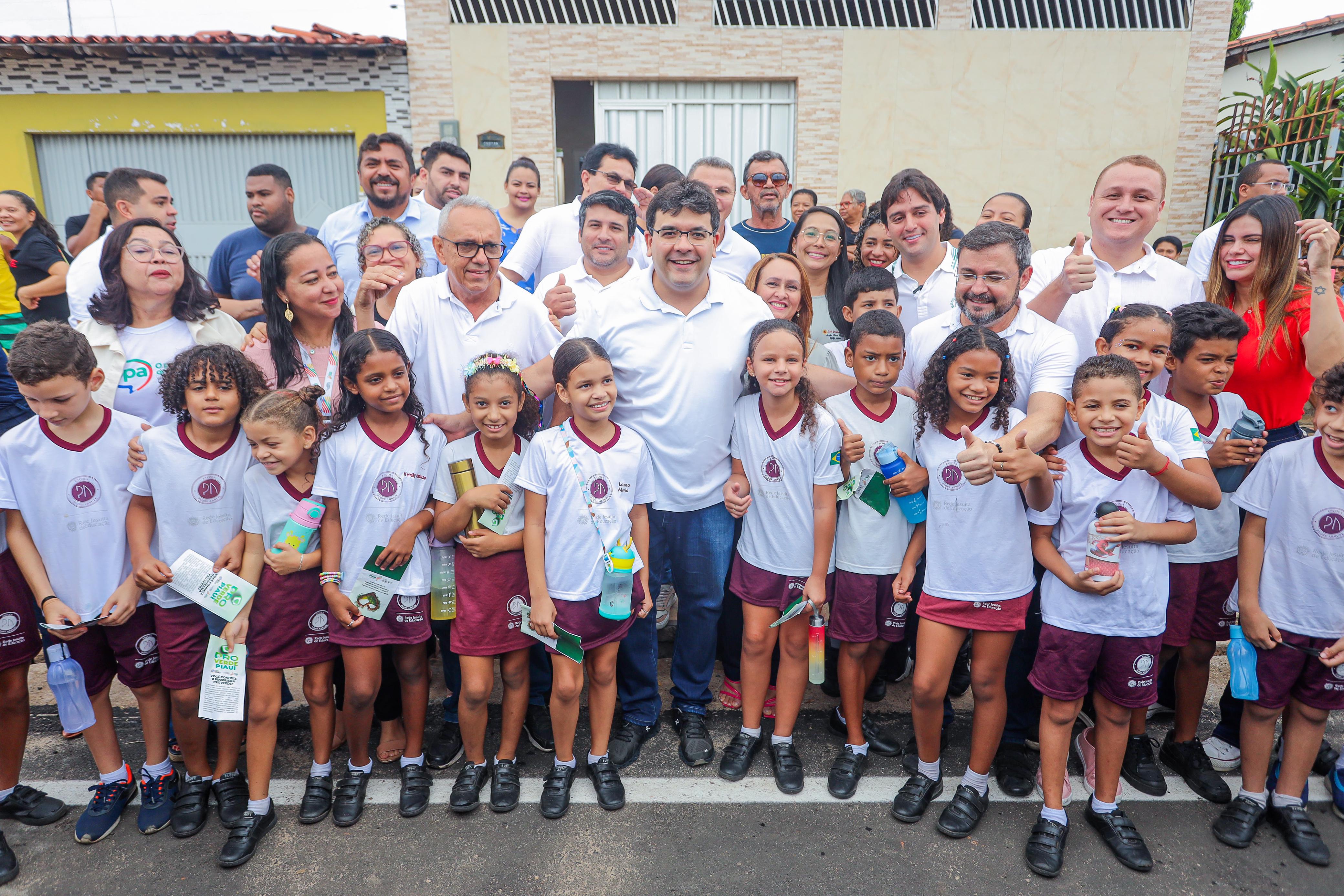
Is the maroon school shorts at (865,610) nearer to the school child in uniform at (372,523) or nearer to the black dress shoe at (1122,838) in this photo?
the black dress shoe at (1122,838)

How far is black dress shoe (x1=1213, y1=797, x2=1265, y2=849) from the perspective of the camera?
2799 millimetres

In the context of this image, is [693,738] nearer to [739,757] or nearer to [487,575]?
[739,757]

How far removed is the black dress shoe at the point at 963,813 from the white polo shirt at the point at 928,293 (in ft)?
6.81

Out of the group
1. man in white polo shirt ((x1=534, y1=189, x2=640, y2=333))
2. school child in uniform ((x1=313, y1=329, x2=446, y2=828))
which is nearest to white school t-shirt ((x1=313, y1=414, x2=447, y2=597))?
school child in uniform ((x1=313, y1=329, x2=446, y2=828))

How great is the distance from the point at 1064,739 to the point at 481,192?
357 inches

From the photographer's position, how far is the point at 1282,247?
333 centimetres

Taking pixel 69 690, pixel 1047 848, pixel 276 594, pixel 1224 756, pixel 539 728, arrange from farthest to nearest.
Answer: pixel 539 728 < pixel 1224 756 < pixel 276 594 < pixel 69 690 < pixel 1047 848

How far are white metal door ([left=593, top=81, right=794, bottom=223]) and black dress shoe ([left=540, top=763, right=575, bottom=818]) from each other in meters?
8.31

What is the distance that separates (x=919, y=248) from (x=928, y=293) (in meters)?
0.23

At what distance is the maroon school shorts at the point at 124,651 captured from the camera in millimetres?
2920

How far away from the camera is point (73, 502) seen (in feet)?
9.34

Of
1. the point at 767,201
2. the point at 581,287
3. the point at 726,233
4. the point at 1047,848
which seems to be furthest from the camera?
the point at 767,201

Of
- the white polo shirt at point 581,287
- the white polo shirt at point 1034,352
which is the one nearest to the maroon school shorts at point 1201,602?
the white polo shirt at point 1034,352

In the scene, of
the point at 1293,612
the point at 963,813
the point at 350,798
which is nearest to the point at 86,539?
the point at 350,798
